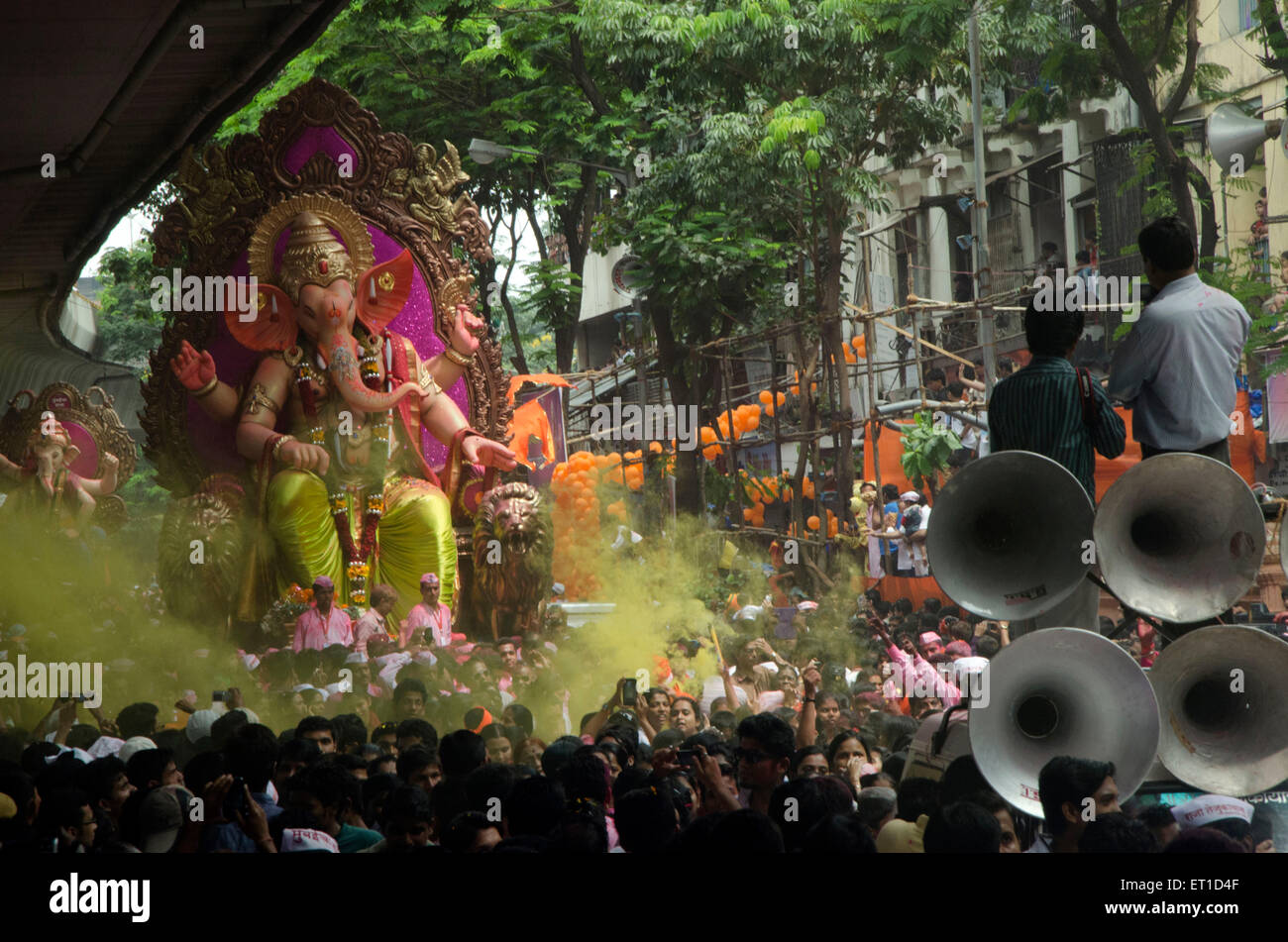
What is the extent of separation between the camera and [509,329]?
15.9 metres

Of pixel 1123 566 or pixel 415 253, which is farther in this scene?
pixel 415 253

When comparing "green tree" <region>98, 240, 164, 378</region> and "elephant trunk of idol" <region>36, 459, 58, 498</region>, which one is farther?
"green tree" <region>98, 240, 164, 378</region>

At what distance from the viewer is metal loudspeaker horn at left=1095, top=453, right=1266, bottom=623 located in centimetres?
433

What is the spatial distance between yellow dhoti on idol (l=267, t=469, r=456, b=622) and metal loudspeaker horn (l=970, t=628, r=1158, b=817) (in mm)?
6170

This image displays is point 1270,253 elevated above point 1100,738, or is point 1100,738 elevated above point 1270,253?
point 1270,253

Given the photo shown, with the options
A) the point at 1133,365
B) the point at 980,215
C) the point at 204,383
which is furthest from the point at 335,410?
the point at 1133,365

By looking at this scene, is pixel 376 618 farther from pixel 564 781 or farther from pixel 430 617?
pixel 564 781

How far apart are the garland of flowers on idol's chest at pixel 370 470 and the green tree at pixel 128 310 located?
6780 millimetres

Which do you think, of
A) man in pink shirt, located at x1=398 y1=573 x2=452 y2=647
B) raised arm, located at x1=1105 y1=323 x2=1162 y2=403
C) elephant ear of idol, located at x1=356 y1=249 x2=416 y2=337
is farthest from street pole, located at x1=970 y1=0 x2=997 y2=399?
raised arm, located at x1=1105 y1=323 x2=1162 y2=403

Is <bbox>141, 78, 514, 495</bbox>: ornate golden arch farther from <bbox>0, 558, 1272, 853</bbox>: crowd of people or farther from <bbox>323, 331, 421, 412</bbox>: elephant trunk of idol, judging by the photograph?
<bbox>0, 558, 1272, 853</bbox>: crowd of people

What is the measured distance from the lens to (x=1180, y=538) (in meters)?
4.45
